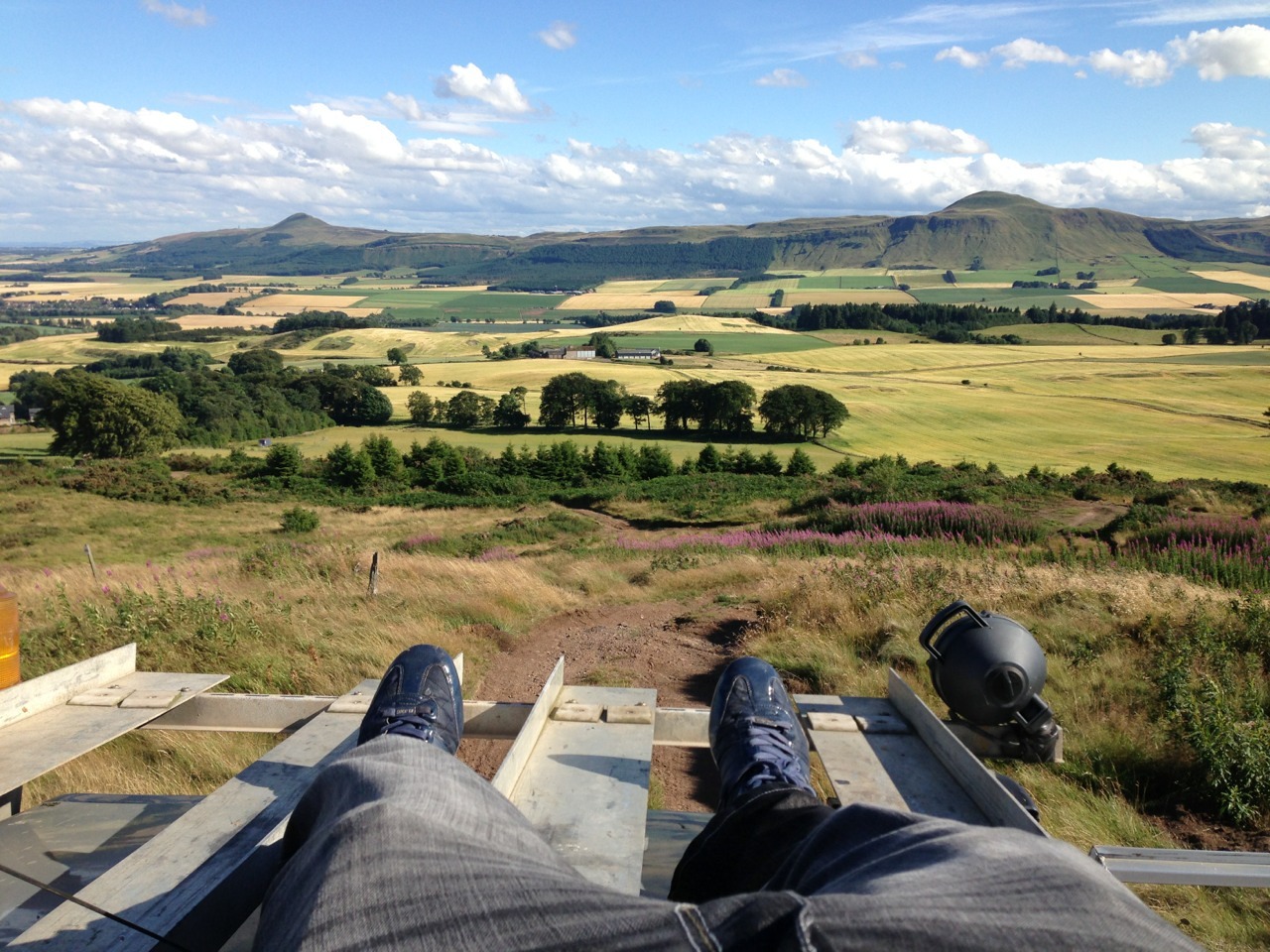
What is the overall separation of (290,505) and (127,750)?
34.5m

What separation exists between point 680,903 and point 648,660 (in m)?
6.72

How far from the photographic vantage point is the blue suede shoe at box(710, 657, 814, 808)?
2262 mm

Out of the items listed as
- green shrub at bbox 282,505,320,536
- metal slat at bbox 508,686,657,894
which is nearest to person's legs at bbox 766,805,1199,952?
metal slat at bbox 508,686,657,894

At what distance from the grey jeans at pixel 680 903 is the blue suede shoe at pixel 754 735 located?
810 millimetres

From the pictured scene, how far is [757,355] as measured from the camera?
9925 centimetres

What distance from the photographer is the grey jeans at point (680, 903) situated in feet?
3.26

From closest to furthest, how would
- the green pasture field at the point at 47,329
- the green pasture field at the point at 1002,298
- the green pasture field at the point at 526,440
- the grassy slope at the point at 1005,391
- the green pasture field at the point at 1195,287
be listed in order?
the grassy slope at the point at 1005,391
the green pasture field at the point at 526,440
the green pasture field at the point at 47,329
the green pasture field at the point at 1195,287
the green pasture field at the point at 1002,298

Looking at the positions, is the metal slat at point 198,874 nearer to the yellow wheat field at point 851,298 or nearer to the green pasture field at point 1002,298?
the green pasture field at point 1002,298

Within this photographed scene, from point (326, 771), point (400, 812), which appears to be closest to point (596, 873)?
point (326, 771)

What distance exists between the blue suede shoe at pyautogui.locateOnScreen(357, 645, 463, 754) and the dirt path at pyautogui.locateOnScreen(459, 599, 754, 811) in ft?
7.05

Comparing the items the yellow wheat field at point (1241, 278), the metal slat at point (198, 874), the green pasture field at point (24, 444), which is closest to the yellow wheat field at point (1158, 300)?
the yellow wheat field at point (1241, 278)

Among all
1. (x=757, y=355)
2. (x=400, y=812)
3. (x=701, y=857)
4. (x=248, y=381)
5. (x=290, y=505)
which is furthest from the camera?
(x=757, y=355)

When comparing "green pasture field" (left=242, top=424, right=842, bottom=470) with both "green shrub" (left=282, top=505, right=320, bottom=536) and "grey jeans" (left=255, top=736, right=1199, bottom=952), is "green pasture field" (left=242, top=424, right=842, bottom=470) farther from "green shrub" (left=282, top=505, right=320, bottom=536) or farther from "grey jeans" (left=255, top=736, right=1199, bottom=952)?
"grey jeans" (left=255, top=736, right=1199, bottom=952)

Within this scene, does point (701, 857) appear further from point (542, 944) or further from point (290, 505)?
point (290, 505)
